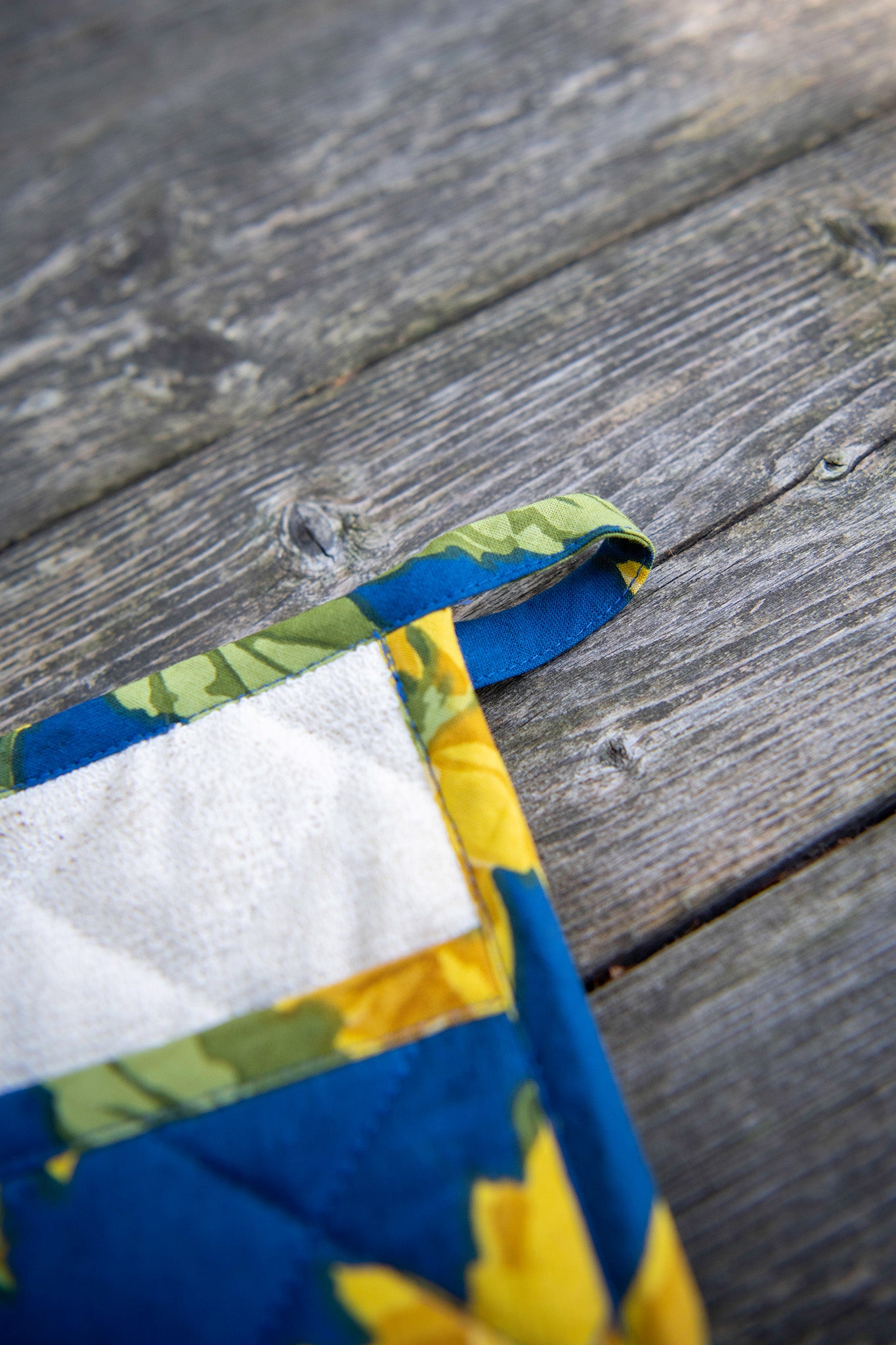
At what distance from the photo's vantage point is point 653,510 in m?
0.58

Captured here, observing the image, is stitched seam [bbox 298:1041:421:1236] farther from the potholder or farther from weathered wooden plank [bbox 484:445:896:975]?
weathered wooden plank [bbox 484:445:896:975]

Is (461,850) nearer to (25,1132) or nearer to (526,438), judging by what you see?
(25,1132)

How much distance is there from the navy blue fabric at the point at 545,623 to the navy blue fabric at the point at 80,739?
0.66ft

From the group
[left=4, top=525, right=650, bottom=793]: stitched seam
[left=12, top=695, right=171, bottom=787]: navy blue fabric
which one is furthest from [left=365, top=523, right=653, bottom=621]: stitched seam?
[left=12, top=695, right=171, bottom=787]: navy blue fabric

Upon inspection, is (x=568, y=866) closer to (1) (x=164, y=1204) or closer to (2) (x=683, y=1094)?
(2) (x=683, y=1094)

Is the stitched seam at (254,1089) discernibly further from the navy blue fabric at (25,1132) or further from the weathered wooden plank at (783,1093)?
the weathered wooden plank at (783,1093)

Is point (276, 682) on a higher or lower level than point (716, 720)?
higher

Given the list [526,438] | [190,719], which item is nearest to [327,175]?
[526,438]

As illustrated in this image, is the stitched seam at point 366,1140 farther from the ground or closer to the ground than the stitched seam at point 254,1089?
closer to the ground

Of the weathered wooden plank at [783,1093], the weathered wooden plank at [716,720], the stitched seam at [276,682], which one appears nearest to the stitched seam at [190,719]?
the stitched seam at [276,682]

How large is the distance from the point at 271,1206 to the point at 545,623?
0.36 meters

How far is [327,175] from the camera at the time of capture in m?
0.80

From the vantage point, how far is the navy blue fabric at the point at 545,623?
0.51m

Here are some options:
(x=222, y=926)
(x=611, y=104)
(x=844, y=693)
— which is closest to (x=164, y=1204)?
(x=222, y=926)
